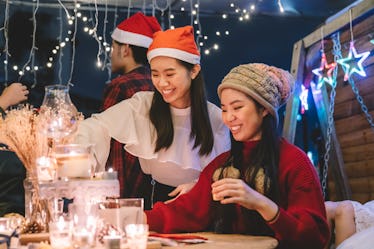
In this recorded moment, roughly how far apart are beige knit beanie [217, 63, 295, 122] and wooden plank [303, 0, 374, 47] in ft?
4.77

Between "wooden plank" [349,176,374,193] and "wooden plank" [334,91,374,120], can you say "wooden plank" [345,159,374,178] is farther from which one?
"wooden plank" [334,91,374,120]

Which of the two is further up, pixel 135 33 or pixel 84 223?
pixel 135 33

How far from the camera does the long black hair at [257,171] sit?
210 cm

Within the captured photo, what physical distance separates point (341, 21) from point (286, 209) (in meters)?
2.05

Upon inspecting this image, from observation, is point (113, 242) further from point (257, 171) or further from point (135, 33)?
point (135, 33)

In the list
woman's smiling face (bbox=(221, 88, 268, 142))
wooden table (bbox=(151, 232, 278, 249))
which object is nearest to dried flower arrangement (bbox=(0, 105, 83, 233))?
wooden table (bbox=(151, 232, 278, 249))

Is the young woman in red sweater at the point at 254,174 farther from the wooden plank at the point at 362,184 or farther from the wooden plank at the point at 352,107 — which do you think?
the wooden plank at the point at 362,184

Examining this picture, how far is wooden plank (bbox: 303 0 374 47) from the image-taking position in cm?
344

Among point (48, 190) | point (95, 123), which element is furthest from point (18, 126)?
point (95, 123)

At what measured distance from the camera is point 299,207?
199cm

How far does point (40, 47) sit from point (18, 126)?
2.93 m

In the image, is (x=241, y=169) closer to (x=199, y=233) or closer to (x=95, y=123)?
(x=199, y=233)

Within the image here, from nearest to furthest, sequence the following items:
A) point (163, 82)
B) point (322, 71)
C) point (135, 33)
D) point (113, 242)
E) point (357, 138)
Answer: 1. point (113, 242)
2. point (163, 82)
3. point (135, 33)
4. point (322, 71)
5. point (357, 138)

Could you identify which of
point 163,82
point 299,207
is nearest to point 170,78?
point 163,82
